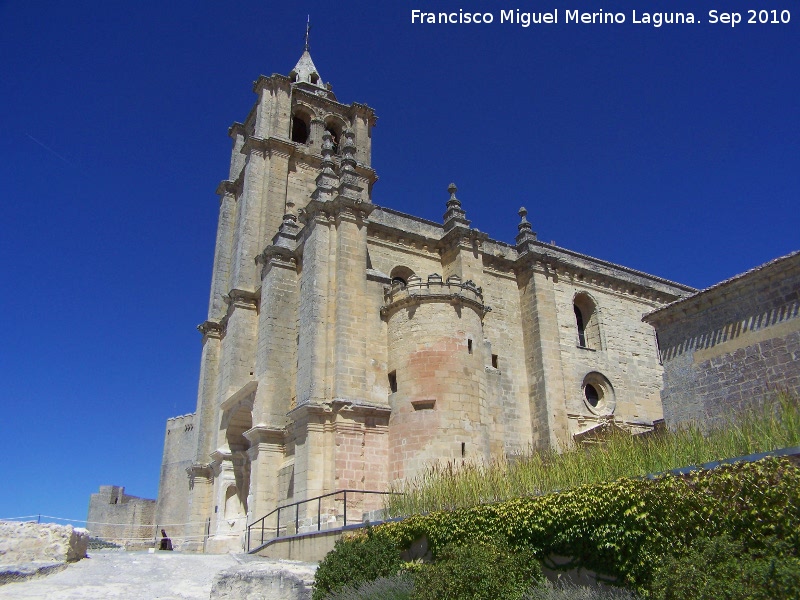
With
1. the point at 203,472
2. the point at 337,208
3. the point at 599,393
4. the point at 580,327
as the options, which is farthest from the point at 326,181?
the point at 599,393

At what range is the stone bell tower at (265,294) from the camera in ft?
61.6

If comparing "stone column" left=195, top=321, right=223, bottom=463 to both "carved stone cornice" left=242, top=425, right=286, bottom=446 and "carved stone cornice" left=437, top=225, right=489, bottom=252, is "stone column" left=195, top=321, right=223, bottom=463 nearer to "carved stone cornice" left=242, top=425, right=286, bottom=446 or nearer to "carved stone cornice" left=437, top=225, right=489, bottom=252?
"carved stone cornice" left=242, top=425, right=286, bottom=446

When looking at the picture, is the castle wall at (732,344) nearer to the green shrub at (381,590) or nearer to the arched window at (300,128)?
the green shrub at (381,590)

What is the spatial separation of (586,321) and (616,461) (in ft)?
56.4

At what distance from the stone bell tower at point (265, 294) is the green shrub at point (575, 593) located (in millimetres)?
10360

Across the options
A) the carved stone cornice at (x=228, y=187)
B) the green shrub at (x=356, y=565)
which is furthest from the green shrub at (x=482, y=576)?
the carved stone cornice at (x=228, y=187)

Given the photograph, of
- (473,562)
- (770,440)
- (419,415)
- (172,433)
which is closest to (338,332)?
(419,415)

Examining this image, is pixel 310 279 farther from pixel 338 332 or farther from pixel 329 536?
pixel 329 536

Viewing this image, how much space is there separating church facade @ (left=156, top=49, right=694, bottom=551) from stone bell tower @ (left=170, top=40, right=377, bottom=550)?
0.06 metres

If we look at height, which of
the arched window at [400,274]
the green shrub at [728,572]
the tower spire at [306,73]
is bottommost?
the green shrub at [728,572]

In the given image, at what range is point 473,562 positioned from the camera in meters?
8.24

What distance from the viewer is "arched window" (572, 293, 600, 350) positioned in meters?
24.8

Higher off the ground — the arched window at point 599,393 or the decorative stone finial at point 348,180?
the decorative stone finial at point 348,180

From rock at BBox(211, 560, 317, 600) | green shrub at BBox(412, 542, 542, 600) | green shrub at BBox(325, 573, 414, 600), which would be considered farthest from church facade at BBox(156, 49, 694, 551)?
green shrub at BBox(412, 542, 542, 600)
